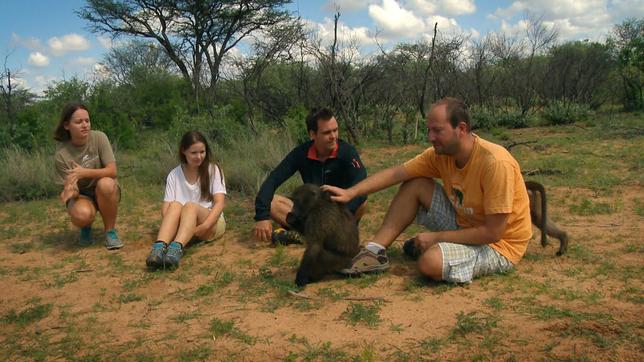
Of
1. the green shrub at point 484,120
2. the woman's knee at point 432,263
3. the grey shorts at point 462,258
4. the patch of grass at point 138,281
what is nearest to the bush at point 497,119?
the green shrub at point 484,120

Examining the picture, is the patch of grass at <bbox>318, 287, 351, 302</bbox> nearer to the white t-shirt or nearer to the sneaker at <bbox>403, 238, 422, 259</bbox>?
the sneaker at <bbox>403, 238, 422, 259</bbox>

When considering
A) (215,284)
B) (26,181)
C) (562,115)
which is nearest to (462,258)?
(215,284)

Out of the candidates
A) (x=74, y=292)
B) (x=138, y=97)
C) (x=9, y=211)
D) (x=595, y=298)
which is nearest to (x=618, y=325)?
(x=595, y=298)

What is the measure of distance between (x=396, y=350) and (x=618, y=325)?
A: 47.4 inches

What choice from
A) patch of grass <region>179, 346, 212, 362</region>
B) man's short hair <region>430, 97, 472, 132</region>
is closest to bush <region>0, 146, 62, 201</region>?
patch of grass <region>179, 346, 212, 362</region>

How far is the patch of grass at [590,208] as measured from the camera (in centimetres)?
558

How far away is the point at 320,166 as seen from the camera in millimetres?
4914

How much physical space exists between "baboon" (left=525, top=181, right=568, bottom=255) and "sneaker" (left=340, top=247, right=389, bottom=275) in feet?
4.22

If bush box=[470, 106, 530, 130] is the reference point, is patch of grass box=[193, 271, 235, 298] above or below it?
below

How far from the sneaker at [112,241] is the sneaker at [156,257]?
84cm

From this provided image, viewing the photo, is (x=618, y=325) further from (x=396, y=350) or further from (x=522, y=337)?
(x=396, y=350)

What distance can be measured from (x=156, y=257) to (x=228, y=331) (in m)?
1.45

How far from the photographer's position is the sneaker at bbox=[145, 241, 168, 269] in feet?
14.8

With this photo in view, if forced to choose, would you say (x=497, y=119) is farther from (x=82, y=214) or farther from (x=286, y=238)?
(x=82, y=214)
